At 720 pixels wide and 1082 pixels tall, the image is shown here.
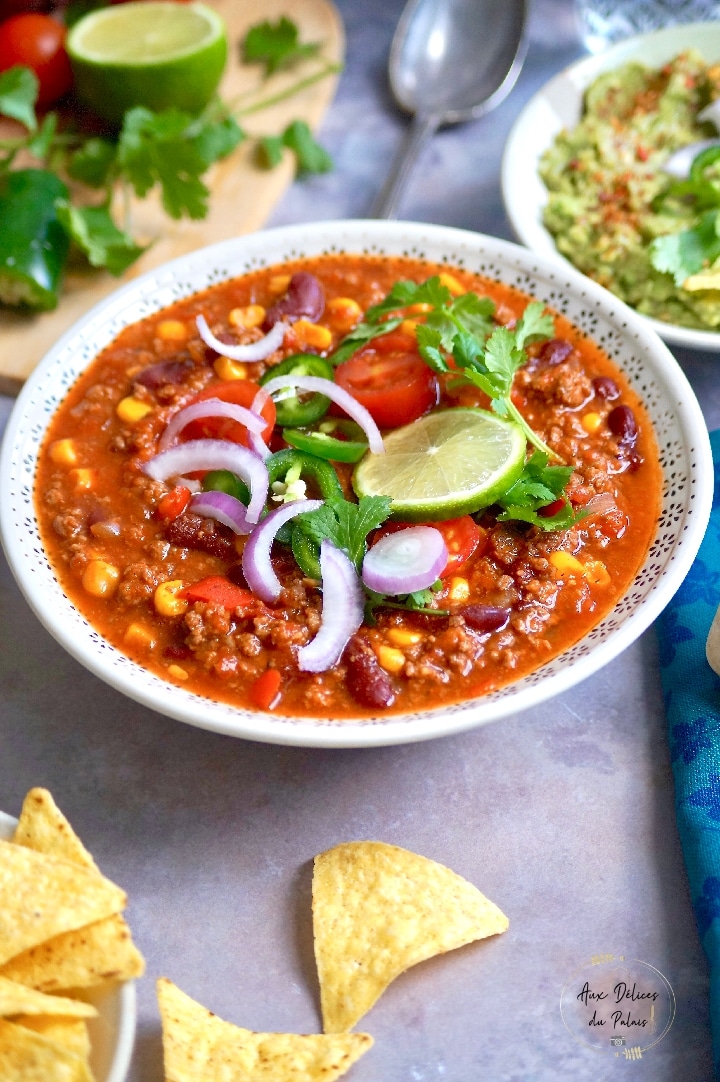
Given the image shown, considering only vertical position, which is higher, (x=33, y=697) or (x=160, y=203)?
(x=160, y=203)

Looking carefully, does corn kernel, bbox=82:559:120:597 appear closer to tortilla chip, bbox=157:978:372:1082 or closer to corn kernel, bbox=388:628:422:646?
corn kernel, bbox=388:628:422:646

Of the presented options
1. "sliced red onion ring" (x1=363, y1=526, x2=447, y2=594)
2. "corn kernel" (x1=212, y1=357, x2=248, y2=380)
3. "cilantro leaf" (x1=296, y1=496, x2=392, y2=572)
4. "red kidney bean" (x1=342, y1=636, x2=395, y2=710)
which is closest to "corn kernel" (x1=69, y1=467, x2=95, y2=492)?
"corn kernel" (x1=212, y1=357, x2=248, y2=380)

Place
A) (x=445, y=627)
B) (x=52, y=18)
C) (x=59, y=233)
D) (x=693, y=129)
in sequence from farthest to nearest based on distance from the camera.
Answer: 1. (x=52, y=18)
2. (x=693, y=129)
3. (x=59, y=233)
4. (x=445, y=627)

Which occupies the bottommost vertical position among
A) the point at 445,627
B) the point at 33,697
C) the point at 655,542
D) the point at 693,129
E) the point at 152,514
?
the point at 33,697

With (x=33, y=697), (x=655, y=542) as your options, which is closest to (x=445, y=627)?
(x=655, y=542)

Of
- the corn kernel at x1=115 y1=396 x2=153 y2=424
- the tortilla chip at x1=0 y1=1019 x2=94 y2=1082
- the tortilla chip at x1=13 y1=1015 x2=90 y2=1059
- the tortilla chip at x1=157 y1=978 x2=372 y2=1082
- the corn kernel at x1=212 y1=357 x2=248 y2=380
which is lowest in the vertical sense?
the tortilla chip at x1=157 y1=978 x2=372 y2=1082

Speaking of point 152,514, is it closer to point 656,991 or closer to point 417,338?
point 417,338
